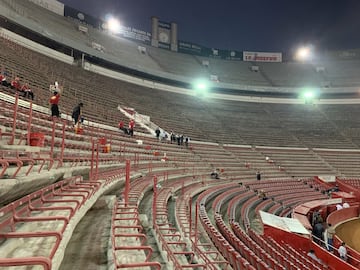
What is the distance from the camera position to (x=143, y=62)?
3097 cm

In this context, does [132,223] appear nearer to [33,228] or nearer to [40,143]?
[33,228]

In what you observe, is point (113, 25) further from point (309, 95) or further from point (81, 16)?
point (309, 95)

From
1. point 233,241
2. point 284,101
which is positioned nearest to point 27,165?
point 233,241

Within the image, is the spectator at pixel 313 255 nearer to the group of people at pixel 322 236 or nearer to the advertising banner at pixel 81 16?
the group of people at pixel 322 236

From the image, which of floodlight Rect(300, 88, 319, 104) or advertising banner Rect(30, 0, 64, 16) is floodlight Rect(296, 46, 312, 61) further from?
advertising banner Rect(30, 0, 64, 16)

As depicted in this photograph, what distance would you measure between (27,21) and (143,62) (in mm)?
13591

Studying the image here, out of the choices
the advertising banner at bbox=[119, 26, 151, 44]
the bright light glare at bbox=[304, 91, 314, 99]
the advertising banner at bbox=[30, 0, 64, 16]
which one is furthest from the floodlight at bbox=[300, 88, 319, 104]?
the advertising banner at bbox=[30, 0, 64, 16]

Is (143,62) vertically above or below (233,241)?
above

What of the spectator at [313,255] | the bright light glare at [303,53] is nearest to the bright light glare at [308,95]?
the bright light glare at [303,53]

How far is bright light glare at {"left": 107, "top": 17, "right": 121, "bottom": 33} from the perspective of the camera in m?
33.6

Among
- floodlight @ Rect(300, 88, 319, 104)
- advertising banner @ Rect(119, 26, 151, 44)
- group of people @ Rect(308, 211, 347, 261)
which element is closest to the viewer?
group of people @ Rect(308, 211, 347, 261)

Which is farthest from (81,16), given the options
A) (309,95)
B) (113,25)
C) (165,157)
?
(309,95)

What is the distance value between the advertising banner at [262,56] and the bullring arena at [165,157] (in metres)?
1.07

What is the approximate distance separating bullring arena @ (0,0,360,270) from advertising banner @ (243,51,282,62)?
1069 mm
